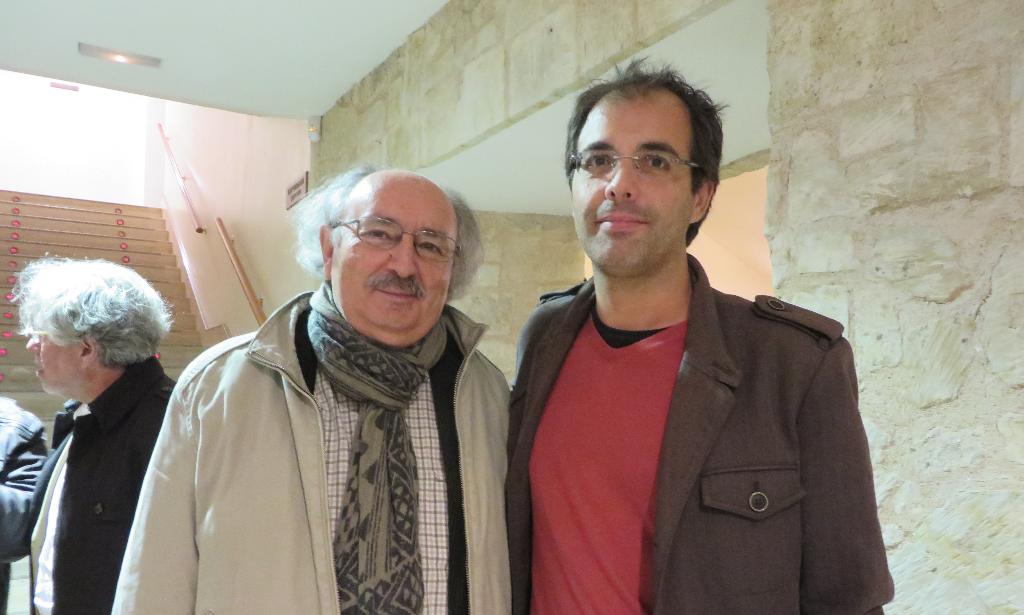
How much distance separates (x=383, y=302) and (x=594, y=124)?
1.58 ft

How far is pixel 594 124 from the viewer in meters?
1.26

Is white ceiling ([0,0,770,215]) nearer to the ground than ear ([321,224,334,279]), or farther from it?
farther from it

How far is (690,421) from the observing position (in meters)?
1.05

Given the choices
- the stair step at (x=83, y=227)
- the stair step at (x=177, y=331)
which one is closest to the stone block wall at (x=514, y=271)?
the stair step at (x=177, y=331)

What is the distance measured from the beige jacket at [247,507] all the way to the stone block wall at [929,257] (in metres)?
0.56

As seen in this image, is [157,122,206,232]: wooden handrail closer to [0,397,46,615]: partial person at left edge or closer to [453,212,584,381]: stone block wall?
[453,212,584,381]: stone block wall

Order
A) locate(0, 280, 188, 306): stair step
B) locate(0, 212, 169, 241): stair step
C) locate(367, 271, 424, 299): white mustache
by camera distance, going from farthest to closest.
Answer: locate(0, 280, 188, 306): stair step → locate(0, 212, 169, 241): stair step → locate(367, 271, 424, 299): white mustache

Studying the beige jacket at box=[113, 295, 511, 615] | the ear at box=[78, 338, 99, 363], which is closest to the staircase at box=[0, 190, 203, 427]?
the ear at box=[78, 338, 99, 363]

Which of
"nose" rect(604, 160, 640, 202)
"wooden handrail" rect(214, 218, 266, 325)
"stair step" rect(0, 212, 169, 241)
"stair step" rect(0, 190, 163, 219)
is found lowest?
"nose" rect(604, 160, 640, 202)

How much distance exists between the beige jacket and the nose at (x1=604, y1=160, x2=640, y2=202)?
493 mm

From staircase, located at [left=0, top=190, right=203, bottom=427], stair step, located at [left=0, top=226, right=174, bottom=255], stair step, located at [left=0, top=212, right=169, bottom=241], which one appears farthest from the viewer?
stair step, located at [left=0, top=212, right=169, bottom=241]

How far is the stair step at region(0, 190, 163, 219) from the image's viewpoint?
7.27 metres

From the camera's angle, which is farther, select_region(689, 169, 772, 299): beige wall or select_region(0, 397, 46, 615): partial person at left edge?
select_region(689, 169, 772, 299): beige wall

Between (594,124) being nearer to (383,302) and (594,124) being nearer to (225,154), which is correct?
(383,302)
